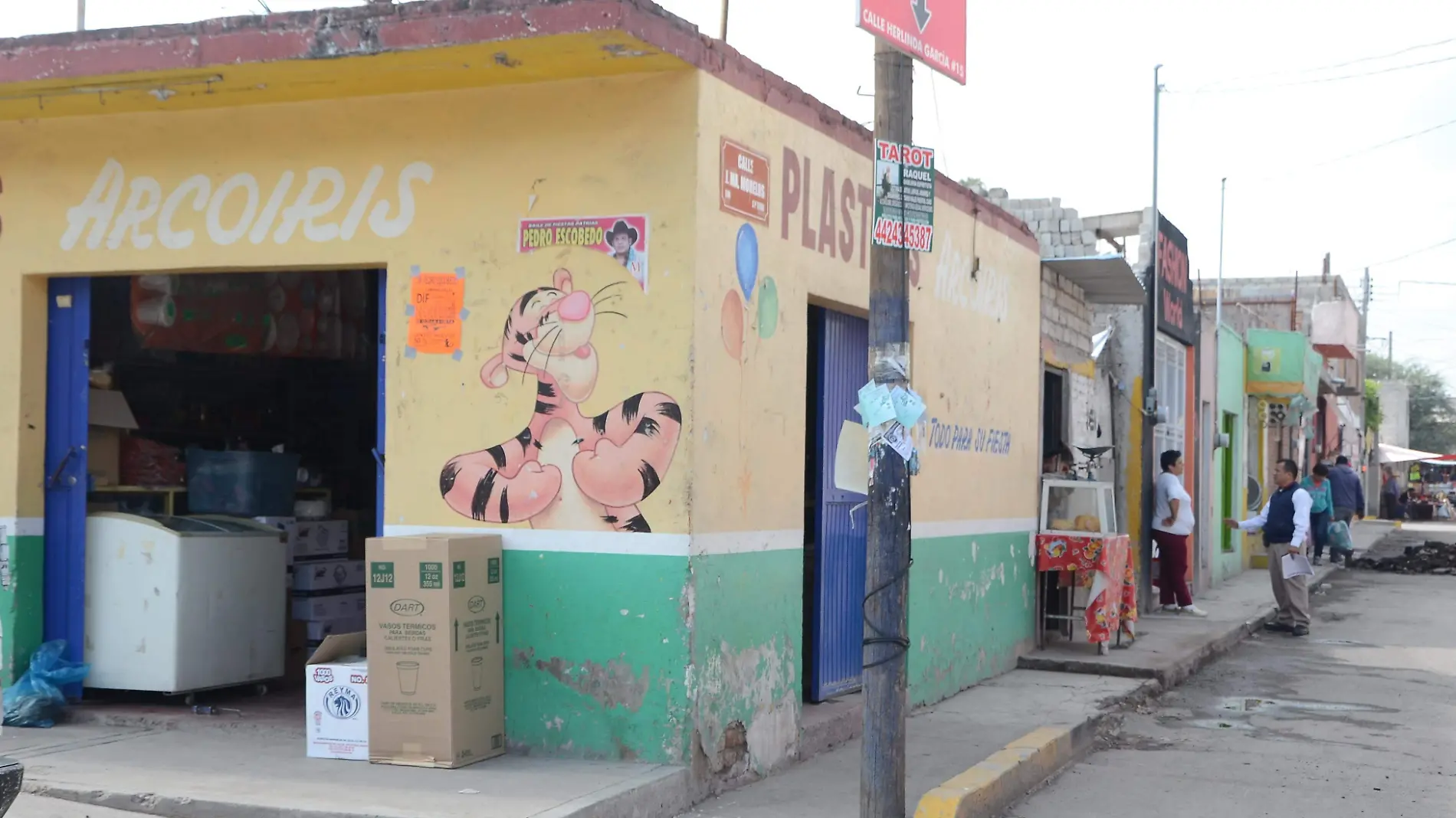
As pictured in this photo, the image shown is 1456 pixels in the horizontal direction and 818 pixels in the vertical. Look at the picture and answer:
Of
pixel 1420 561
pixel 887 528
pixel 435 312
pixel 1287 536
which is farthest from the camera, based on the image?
pixel 1420 561

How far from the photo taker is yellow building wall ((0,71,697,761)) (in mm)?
6820

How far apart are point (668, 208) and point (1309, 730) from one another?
6260 millimetres

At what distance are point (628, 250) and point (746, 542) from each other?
1.65 metres

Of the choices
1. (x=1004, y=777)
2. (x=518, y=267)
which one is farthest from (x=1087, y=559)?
(x=518, y=267)

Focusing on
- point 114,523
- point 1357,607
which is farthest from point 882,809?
point 1357,607

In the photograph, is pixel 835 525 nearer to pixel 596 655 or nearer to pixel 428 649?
pixel 596 655

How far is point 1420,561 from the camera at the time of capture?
1041 inches

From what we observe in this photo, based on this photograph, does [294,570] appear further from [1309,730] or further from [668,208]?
[1309,730]

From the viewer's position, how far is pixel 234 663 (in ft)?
28.0

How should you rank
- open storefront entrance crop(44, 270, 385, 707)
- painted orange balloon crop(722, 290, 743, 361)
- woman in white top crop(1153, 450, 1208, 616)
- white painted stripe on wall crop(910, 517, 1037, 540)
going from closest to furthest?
painted orange balloon crop(722, 290, 743, 361)
open storefront entrance crop(44, 270, 385, 707)
white painted stripe on wall crop(910, 517, 1037, 540)
woman in white top crop(1153, 450, 1208, 616)

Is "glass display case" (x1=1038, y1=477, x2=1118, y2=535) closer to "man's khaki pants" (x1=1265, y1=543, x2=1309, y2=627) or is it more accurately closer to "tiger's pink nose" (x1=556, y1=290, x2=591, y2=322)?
"man's khaki pants" (x1=1265, y1=543, x2=1309, y2=627)

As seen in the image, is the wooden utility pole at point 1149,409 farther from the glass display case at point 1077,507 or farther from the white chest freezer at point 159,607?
the white chest freezer at point 159,607

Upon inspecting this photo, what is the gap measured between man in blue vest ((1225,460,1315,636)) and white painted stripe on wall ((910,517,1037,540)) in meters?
4.30

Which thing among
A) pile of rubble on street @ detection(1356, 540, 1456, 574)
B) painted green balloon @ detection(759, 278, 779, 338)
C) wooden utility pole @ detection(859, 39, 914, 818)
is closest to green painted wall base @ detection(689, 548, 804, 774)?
wooden utility pole @ detection(859, 39, 914, 818)
